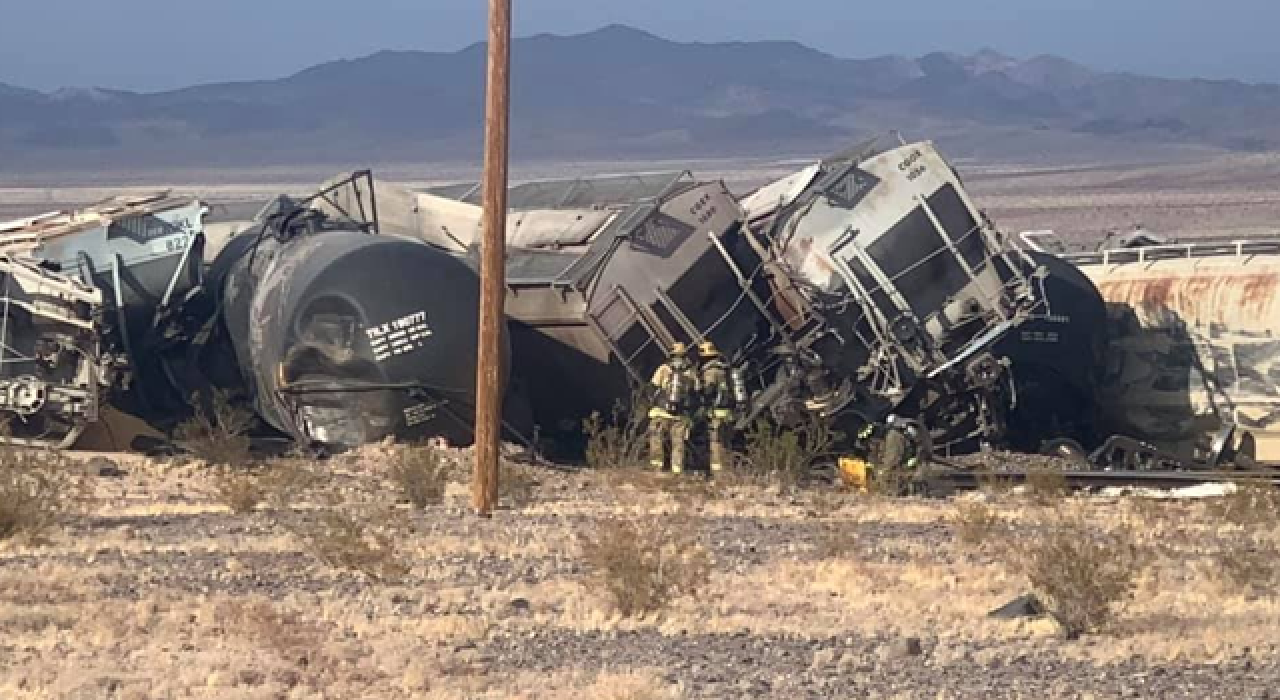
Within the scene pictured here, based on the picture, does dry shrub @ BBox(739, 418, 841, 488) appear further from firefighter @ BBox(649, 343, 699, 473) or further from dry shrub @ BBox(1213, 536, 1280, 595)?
dry shrub @ BBox(1213, 536, 1280, 595)

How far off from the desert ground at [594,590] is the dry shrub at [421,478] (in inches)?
4.0

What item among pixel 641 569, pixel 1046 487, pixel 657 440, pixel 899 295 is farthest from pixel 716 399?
pixel 641 569

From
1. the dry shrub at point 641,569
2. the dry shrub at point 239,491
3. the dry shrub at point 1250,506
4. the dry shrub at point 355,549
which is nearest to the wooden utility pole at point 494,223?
the dry shrub at point 355,549

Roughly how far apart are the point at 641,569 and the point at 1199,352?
10875 millimetres

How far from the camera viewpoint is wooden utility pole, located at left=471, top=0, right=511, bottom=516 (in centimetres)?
1467

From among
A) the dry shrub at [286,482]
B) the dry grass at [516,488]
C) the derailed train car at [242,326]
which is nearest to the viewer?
the dry shrub at [286,482]

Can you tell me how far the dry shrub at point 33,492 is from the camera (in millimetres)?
13672

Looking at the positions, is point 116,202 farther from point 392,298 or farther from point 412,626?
point 412,626

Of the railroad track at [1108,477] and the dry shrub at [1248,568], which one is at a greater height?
the dry shrub at [1248,568]

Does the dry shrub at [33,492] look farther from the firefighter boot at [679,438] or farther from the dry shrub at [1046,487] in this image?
the dry shrub at [1046,487]

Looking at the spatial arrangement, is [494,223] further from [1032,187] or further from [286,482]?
[1032,187]

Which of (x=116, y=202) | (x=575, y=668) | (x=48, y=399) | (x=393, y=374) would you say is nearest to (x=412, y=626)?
(x=575, y=668)

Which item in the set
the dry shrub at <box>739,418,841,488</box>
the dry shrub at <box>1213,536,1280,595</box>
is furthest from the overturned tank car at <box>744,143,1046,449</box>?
the dry shrub at <box>1213,536,1280,595</box>

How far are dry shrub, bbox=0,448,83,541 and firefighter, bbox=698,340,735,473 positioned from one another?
17.4 ft
